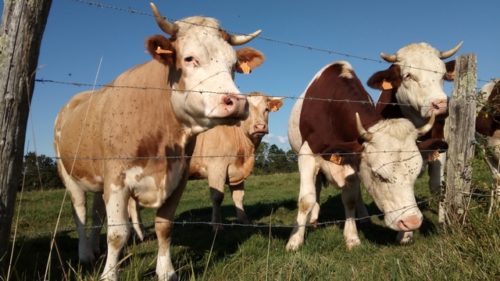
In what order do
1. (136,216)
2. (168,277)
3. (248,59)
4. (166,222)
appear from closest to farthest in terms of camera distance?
1. (168,277)
2. (166,222)
3. (248,59)
4. (136,216)

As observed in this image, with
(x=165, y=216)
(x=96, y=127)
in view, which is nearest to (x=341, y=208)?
(x=165, y=216)

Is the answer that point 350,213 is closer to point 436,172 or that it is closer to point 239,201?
point 436,172

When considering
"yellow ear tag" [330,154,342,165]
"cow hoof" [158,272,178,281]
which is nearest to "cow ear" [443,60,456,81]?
"yellow ear tag" [330,154,342,165]

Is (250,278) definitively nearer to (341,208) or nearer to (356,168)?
(356,168)

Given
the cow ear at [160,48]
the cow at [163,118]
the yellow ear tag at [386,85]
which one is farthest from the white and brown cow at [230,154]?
the cow ear at [160,48]

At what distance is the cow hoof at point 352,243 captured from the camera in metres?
5.54

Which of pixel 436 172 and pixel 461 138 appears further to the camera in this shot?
pixel 436 172

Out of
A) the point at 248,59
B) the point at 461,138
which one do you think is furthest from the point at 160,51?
the point at 461,138

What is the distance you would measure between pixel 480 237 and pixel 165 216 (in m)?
3.00

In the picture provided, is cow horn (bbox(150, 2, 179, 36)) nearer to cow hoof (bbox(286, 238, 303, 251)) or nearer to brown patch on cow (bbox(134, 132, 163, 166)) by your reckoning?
brown patch on cow (bbox(134, 132, 163, 166))

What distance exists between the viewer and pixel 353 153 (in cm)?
489

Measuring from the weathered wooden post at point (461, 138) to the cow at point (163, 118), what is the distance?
241 cm

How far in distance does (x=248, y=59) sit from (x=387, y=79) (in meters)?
2.87

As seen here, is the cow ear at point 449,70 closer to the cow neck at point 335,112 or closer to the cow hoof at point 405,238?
the cow neck at point 335,112
